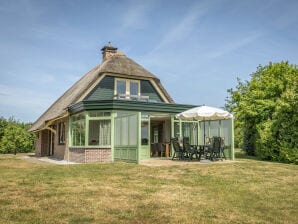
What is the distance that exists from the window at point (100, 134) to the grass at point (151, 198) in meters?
5.10

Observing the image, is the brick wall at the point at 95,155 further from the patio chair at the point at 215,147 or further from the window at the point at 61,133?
the patio chair at the point at 215,147

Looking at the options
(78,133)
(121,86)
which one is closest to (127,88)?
(121,86)

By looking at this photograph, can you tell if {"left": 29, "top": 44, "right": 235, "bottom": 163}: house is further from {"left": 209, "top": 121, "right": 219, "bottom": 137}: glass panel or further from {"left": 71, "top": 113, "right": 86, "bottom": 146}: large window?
{"left": 209, "top": 121, "right": 219, "bottom": 137}: glass panel

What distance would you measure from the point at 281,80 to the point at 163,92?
7421 millimetres

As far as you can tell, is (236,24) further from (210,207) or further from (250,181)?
(210,207)

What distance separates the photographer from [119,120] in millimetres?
14492

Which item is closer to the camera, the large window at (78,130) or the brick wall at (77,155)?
the brick wall at (77,155)

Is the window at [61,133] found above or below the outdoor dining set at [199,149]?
above

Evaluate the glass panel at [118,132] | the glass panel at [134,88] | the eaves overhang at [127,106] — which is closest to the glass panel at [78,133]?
the eaves overhang at [127,106]

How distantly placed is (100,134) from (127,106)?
1925 millimetres

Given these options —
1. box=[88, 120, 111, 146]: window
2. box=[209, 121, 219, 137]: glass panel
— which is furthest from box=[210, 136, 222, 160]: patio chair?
box=[88, 120, 111, 146]: window

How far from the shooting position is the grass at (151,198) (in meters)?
4.80

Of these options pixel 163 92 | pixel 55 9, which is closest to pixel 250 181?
pixel 55 9

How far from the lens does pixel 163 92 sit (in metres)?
20.4
